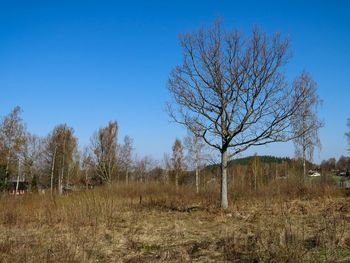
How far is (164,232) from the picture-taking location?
32.0 ft

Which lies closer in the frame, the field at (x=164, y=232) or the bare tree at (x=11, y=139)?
the field at (x=164, y=232)

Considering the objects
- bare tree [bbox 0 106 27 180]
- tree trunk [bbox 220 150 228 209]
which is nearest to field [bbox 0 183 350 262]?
tree trunk [bbox 220 150 228 209]

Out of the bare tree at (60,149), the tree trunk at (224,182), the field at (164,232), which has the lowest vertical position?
the field at (164,232)

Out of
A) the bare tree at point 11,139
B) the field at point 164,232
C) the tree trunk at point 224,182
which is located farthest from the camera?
the bare tree at point 11,139

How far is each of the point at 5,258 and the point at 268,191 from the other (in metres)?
17.0

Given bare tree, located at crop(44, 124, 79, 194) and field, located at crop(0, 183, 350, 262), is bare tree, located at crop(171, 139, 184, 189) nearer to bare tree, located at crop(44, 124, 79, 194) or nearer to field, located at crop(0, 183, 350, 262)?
bare tree, located at crop(44, 124, 79, 194)

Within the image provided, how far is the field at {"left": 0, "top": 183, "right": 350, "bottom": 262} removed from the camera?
236 inches

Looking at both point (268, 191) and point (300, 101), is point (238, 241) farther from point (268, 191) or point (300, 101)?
point (268, 191)

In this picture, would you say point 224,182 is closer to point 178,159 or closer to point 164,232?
point 164,232

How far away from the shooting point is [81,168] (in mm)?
63281

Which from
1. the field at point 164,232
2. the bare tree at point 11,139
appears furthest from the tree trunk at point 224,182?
the bare tree at point 11,139

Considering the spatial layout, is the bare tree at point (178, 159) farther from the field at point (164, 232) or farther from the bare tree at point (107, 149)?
the field at point (164, 232)

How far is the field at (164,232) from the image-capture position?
19.7ft

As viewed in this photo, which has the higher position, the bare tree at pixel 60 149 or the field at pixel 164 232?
the bare tree at pixel 60 149
